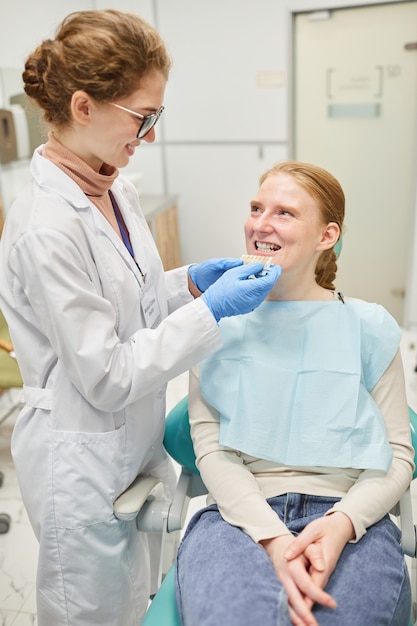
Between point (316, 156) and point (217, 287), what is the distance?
3012mm

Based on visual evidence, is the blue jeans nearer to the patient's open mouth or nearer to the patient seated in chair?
the patient seated in chair

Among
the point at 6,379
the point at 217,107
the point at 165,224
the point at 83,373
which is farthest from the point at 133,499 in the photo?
the point at 217,107

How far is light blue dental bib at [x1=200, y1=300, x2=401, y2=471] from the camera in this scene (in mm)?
1370

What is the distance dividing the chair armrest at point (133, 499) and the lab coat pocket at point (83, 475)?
3cm

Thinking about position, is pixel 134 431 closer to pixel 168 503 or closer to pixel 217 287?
pixel 168 503

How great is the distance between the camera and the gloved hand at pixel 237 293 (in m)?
1.30

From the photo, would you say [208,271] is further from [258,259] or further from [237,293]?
[237,293]

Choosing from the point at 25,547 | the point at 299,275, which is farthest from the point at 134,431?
the point at 25,547

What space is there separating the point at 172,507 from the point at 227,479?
6.7 inches

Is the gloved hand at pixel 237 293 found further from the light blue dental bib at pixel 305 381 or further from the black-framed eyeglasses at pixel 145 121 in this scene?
the black-framed eyeglasses at pixel 145 121

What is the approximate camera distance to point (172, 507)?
1418 millimetres

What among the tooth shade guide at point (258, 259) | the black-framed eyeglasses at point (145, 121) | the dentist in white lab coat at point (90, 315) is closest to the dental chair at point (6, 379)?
the dentist in white lab coat at point (90, 315)

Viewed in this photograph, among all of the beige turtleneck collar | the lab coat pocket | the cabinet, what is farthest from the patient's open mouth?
the cabinet

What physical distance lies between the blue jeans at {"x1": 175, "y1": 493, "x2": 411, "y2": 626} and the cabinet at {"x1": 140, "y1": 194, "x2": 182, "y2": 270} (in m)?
2.83
